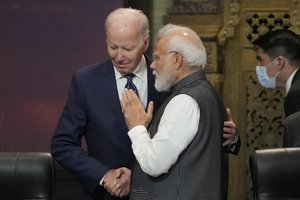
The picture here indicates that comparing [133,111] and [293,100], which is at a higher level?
[133,111]

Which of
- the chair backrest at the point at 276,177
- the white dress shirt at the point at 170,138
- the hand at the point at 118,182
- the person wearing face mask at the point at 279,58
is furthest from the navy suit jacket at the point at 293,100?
the white dress shirt at the point at 170,138

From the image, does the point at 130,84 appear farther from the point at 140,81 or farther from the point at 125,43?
the point at 125,43

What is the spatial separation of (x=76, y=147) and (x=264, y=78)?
1.81 m

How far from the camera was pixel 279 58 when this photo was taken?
14.9 feet

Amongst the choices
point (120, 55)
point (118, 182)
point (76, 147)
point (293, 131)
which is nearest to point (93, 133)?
point (76, 147)

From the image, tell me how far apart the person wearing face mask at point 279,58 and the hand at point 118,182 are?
1614 millimetres

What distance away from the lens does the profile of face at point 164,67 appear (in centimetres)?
286

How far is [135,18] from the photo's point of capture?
311 cm

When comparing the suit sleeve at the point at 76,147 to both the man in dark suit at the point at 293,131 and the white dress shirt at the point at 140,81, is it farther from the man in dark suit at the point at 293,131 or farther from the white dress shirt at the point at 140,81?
the man in dark suit at the point at 293,131

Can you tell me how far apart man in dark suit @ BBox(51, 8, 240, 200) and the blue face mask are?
5.01 feet

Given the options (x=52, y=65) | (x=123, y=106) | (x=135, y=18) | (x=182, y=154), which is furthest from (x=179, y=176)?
(x=52, y=65)

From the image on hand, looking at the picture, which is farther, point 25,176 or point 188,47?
point 25,176

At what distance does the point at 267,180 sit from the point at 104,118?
2.22ft

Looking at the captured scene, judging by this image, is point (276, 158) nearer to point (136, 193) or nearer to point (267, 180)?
point (267, 180)
